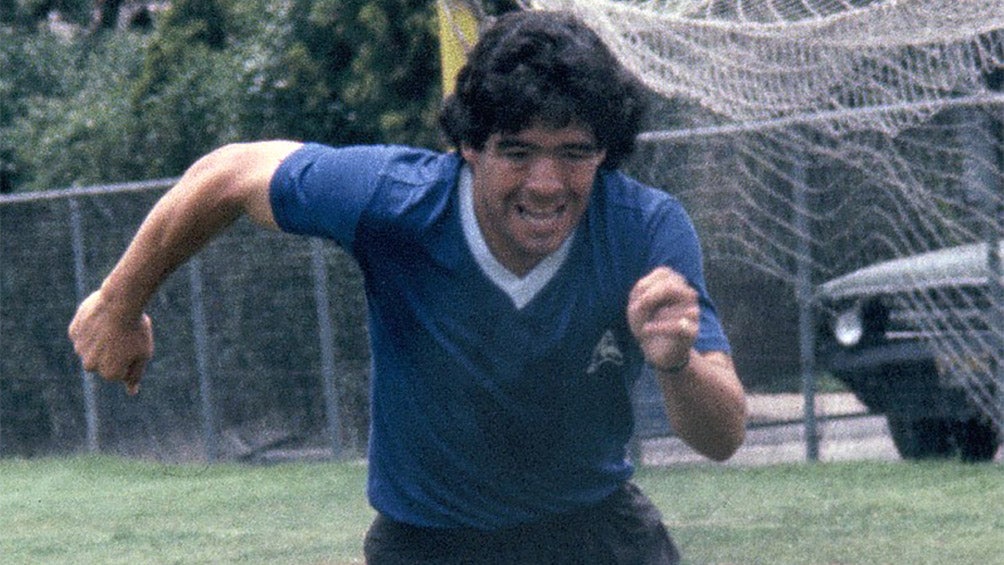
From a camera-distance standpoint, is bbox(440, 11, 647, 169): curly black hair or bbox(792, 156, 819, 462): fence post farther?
bbox(792, 156, 819, 462): fence post

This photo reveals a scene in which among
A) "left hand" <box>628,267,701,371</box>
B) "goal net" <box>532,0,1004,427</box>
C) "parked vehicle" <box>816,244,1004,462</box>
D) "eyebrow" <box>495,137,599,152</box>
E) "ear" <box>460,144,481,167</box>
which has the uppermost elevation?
"eyebrow" <box>495,137,599,152</box>

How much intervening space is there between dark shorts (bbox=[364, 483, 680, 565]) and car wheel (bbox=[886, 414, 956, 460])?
6774mm

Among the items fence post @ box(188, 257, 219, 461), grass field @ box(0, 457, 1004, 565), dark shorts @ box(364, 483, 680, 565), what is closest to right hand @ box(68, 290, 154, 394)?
dark shorts @ box(364, 483, 680, 565)

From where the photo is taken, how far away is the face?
127 inches

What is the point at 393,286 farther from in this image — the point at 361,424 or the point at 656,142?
the point at 361,424

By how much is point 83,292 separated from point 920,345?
6.05 meters

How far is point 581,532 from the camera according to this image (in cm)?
362

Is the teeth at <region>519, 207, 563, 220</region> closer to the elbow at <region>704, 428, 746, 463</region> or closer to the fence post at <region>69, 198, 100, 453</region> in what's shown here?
the elbow at <region>704, 428, 746, 463</region>

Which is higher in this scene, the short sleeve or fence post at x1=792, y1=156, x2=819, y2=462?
the short sleeve

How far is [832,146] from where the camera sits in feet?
33.4

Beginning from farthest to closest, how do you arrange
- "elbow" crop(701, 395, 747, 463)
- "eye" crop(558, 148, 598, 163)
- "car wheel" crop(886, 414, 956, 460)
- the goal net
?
"car wheel" crop(886, 414, 956, 460) → the goal net → "eye" crop(558, 148, 598, 163) → "elbow" crop(701, 395, 747, 463)

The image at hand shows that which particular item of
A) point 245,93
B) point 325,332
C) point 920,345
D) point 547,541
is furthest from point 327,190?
point 245,93

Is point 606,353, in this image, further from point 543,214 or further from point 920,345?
point 920,345

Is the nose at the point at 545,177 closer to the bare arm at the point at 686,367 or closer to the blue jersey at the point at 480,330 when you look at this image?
the blue jersey at the point at 480,330
